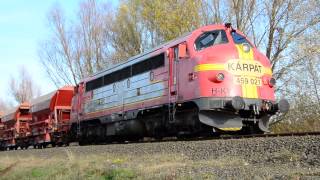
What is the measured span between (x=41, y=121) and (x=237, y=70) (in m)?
15.9

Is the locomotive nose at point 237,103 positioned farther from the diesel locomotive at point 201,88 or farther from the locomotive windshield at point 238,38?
the locomotive windshield at point 238,38

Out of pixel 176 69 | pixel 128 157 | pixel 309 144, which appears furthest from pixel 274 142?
pixel 176 69

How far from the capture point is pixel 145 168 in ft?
26.5

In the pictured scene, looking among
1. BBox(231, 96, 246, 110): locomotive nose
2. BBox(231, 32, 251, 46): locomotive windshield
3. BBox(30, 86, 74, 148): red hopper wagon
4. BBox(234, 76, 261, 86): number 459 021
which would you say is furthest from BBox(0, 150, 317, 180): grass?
BBox(30, 86, 74, 148): red hopper wagon

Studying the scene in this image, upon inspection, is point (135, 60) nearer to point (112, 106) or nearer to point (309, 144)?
point (112, 106)

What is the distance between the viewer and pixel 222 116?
12336 mm

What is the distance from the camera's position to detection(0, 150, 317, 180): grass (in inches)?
266

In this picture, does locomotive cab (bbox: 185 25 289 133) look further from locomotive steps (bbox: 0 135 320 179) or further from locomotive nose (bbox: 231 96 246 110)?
locomotive steps (bbox: 0 135 320 179)

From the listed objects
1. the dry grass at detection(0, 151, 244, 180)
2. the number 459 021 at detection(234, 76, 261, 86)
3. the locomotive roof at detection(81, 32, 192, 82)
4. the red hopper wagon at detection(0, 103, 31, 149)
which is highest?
the locomotive roof at detection(81, 32, 192, 82)

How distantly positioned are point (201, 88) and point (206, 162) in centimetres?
467

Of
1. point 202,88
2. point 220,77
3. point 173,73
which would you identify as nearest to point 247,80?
point 220,77

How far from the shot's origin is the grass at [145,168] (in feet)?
22.2

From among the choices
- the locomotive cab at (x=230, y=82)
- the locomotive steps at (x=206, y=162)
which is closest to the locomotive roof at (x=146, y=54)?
the locomotive cab at (x=230, y=82)

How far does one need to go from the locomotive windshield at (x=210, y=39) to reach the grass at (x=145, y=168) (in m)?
4.34
